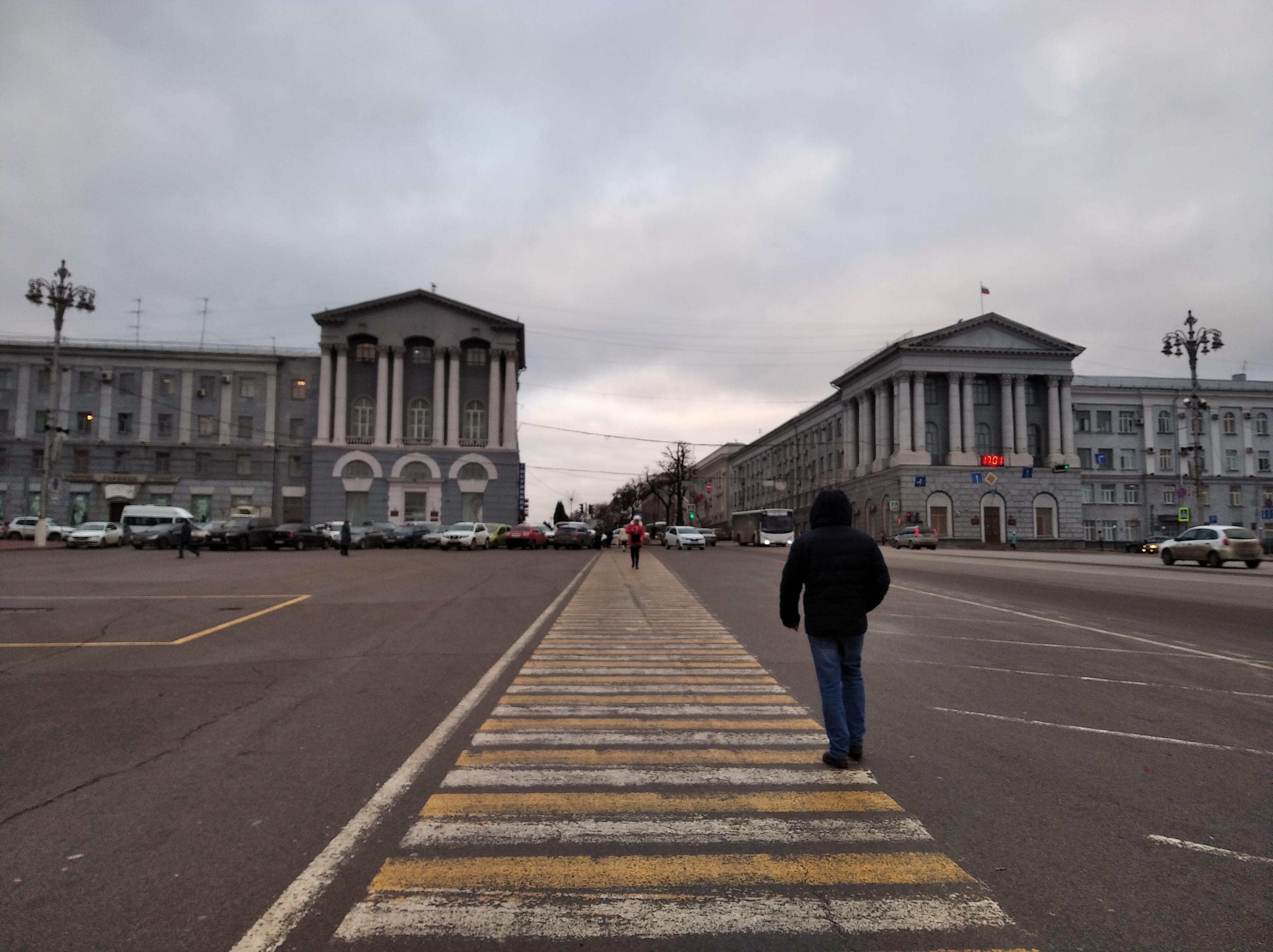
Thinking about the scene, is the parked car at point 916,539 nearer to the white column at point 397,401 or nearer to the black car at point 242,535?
the white column at point 397,401

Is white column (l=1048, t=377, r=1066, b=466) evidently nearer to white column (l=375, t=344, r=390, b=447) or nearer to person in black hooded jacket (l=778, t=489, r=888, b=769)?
white column (l=375, t=344, r=390, b=447)

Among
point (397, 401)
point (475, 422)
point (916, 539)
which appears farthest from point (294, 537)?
point (916, 539)

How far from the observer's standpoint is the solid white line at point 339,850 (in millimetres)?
3139

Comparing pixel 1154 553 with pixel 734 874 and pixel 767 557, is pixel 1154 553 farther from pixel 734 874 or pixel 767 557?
pixel 734 874

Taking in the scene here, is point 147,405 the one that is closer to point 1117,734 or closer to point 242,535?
point 242,535

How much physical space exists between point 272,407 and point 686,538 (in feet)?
127

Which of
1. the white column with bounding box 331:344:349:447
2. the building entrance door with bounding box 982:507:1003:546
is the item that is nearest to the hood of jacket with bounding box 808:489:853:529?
the white column with bounding box 331:344:349:447

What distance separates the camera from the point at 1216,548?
29.9m

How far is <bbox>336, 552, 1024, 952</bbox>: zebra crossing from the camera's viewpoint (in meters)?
3.20

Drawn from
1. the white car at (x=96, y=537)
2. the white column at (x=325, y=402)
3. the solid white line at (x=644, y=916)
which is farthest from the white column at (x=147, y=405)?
the solid white line at (x=644, y=916)

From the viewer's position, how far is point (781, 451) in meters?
105

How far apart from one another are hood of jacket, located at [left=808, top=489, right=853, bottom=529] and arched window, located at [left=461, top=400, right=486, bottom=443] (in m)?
58.1

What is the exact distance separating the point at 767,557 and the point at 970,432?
39569 mm

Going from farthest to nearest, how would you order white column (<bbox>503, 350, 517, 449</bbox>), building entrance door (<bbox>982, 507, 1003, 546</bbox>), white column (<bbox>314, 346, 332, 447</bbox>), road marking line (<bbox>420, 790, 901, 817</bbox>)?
building entrance door (<bbox>982, 507, 1003, 546</bbox>) < white column (<bbox>503, 350, 517, 449</bbox>) < white column (<bbox>314, 346, 332, 447</bbox>) < road marking line (<bbox>420, 790, 901, 817</bbox>)
